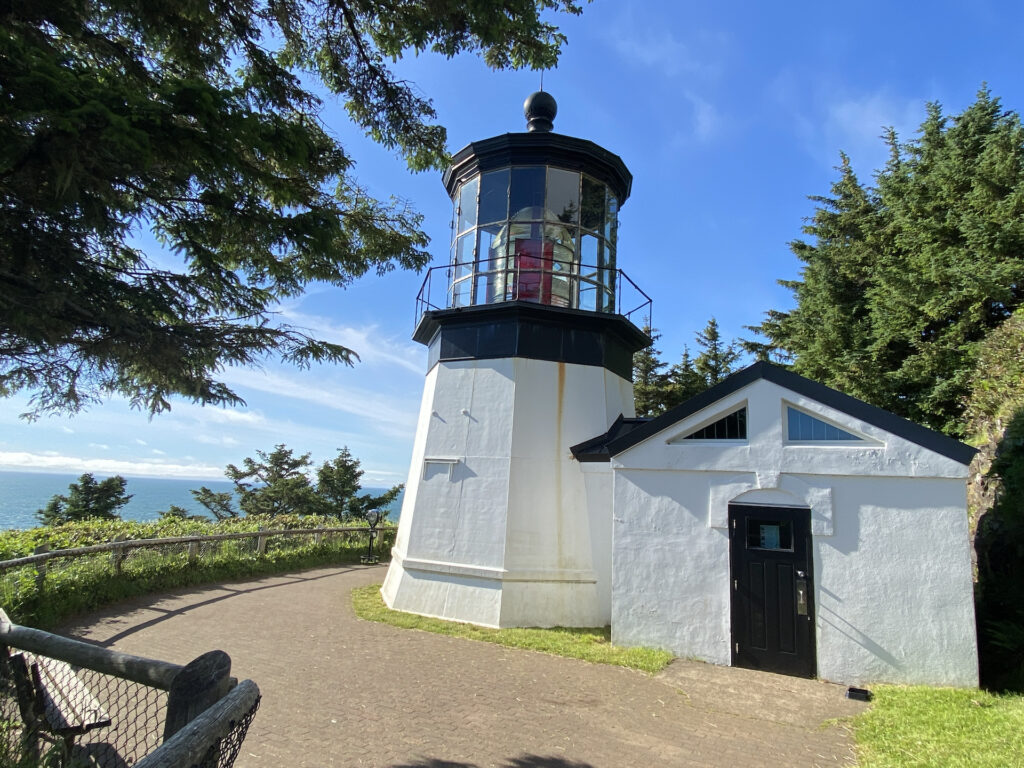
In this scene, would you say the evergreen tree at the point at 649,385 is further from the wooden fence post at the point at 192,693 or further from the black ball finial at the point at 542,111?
the wooden fence post at the point at 192,693

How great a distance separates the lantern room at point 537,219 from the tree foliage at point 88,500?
2393cm

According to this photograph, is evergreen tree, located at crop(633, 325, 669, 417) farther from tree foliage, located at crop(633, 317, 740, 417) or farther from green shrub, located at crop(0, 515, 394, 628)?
green shrub, located at crop(0, 515, 394, 628)

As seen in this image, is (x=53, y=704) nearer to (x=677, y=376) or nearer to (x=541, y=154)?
(x=541, y=154)

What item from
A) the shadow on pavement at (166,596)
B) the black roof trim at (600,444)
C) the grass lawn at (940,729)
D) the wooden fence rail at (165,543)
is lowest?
the shadow on pavement at (166,596)

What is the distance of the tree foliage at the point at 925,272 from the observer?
571 inches

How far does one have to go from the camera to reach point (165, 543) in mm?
11273

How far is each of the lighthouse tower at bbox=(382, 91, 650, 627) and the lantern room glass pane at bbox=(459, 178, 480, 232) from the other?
46 mm

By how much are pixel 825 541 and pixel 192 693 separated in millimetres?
7331

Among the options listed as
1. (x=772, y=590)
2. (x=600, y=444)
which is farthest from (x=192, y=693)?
(x=600, y=444)

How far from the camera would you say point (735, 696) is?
20.9ft

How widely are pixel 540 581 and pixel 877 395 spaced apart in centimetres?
1287

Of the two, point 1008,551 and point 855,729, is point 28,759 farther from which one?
point 1008,551

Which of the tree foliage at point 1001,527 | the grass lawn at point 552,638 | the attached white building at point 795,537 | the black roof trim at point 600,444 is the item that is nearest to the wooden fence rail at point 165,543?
the grass lawn at point 552,638

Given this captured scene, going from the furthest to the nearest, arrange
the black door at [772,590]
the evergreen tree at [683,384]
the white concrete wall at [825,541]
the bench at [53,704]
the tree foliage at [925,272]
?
1. the evergreen tree at [683,384]
2. the tree foliage at [925,272]
3. the black door at [772,590]
4. the white concrete wall at [825,541]
5. the bench at [53,704]
